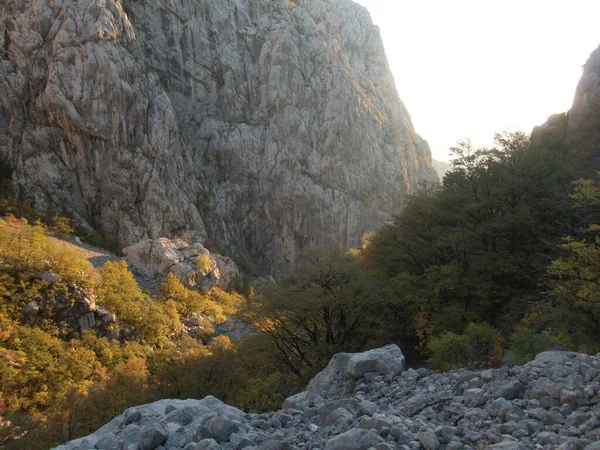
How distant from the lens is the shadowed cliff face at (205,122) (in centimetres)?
5144

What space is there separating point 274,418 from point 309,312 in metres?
12.8

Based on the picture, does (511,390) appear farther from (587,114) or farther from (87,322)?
(87,322)

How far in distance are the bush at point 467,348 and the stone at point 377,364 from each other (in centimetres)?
334

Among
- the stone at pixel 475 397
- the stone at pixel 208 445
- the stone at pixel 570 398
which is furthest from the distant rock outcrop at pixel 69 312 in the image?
the stone at pixel 570 398

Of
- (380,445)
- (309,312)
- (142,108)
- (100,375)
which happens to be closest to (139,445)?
(380,445)

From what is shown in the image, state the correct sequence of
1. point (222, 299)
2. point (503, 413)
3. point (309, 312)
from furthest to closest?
point (222, 299) < point (309, 312) < point (503, 413)

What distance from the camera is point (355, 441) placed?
546 cm

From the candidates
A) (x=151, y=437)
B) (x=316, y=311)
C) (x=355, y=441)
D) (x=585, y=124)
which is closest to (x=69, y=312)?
(x=316, y=311)

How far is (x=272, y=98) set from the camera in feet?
244

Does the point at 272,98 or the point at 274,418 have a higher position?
the point at 272,98

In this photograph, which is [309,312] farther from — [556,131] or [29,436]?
[556,131]

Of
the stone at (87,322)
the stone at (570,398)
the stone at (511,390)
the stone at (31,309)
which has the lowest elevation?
the stone at (87,322)

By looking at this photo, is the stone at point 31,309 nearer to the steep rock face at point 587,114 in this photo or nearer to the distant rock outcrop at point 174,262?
the distant rock outcrop at point 174,262

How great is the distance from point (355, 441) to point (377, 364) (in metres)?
4.37
